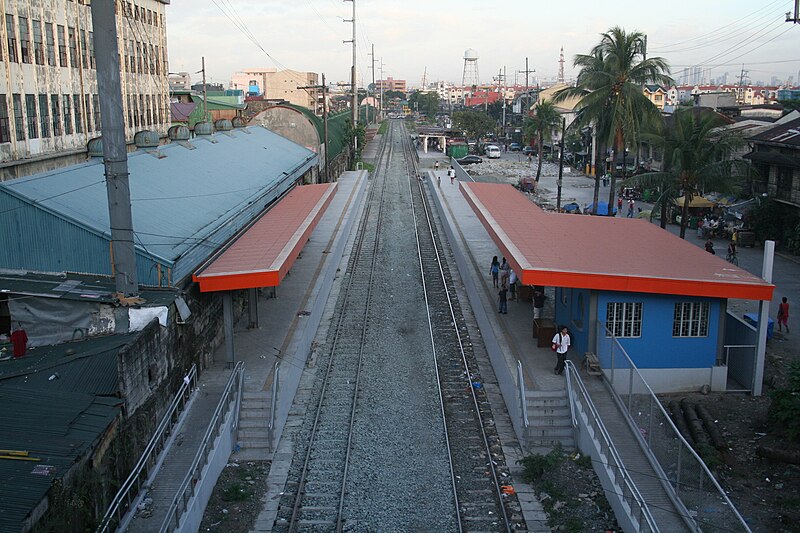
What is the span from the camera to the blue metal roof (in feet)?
50.5

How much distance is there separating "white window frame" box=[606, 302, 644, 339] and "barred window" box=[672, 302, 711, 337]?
33.9 inches

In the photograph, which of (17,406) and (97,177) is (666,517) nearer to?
(17,406)

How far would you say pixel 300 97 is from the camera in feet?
386

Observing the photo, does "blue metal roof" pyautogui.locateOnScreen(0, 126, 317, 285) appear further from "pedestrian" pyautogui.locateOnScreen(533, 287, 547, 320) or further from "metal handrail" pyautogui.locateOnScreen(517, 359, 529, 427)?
"pedestrian" pyautogui.locateOnScreen(533, 287, 547, 320)

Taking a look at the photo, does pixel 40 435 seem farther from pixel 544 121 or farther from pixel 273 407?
pixel 544 121

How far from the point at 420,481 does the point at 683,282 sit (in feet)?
25.0

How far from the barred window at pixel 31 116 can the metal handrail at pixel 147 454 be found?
1554cm

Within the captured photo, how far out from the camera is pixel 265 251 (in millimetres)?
18891

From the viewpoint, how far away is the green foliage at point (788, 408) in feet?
47.8

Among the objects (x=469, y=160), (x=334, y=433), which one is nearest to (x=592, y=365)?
(x=334, y=433)

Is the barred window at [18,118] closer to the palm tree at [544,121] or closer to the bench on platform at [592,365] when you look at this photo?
the bench on platform at [592,365]

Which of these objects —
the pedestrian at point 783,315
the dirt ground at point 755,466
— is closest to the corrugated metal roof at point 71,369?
the dirt ground at point 755,466

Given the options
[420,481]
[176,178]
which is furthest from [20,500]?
[176,178]

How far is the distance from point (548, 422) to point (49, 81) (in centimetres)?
2378
